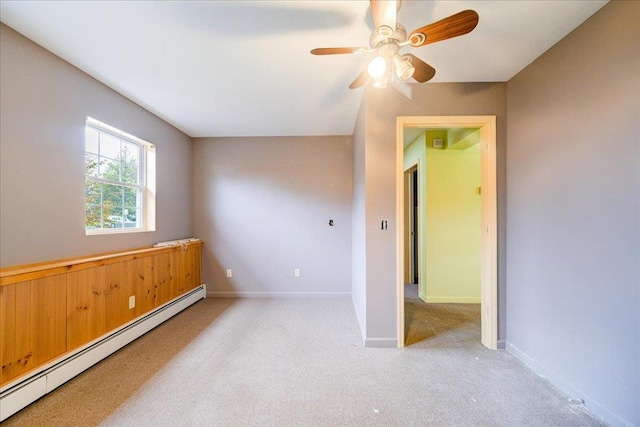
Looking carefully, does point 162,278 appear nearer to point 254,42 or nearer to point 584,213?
point 254,42

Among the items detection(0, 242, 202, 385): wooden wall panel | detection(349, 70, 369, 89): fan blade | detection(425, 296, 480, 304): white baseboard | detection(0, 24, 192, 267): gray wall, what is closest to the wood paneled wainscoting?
detection(0, 242, 202, 385): wooden wall panel

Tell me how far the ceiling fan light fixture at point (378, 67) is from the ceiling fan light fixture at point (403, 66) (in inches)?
3.6

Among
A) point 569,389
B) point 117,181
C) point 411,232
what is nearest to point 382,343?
point 569,389

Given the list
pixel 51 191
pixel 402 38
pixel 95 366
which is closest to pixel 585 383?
pixel 402 38

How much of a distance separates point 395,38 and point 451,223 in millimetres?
Result: 2830

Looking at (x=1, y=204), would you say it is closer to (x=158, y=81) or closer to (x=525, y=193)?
(x=158, y=81)

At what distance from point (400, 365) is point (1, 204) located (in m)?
2.99

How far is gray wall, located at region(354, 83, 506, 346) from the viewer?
2.27m

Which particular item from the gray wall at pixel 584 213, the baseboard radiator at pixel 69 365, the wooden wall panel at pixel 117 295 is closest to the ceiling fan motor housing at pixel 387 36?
the gray wall at pixel 584 213

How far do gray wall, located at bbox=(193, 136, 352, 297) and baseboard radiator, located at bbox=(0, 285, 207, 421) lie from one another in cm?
119

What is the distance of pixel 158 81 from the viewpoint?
7.35ft

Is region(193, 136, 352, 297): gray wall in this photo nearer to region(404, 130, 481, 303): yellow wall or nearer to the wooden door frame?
region(404, 130, 481, 303): yellow wall

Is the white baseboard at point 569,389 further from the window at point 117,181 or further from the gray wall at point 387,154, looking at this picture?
the window at point 117,181

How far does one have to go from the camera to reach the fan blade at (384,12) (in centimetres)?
118
